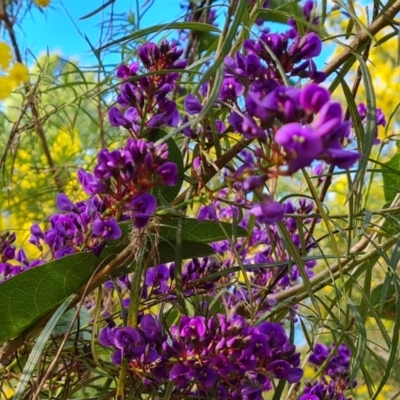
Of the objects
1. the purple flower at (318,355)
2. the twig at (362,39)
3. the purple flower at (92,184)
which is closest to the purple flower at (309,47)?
the twig at (362,39)

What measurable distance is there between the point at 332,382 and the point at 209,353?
0.91 feet

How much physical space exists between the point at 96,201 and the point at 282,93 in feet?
0.61

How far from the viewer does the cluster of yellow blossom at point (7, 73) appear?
0.58 meters

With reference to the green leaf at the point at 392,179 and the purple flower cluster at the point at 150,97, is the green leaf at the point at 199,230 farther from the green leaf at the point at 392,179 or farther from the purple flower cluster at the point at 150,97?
the green leaf at the point at 392,179

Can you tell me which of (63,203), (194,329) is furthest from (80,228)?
(194,329)

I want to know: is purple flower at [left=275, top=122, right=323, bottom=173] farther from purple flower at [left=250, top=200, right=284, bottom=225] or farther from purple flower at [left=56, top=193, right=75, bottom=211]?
purple flower at [left=56, top=193, right=75, bottom=211]

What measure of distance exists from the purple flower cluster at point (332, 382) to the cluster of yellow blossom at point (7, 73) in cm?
38

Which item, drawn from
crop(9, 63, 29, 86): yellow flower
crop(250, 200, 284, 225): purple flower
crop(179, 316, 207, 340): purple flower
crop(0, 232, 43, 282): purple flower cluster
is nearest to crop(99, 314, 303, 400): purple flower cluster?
crop(179, 316, 207, 340): purple flower

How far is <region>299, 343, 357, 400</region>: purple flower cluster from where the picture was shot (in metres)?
0.53

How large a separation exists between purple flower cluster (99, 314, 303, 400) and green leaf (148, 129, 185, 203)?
0.31ft

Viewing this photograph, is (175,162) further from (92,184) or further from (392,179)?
(392,179)

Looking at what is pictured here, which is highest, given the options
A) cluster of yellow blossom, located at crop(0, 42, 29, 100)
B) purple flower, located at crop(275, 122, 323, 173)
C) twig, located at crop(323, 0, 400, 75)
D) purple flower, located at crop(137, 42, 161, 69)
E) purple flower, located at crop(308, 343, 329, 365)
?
cluster of yellow blossom, located at crop(0, 42, 29, 100)

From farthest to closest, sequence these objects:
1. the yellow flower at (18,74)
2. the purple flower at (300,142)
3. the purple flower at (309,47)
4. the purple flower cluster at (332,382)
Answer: the yellow flower at (18,74) < the purple flower cluster at (332,382) < the purple flower at (309,47) < the purple flower at (300,142)

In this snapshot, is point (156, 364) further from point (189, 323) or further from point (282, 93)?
point (282, 93)
